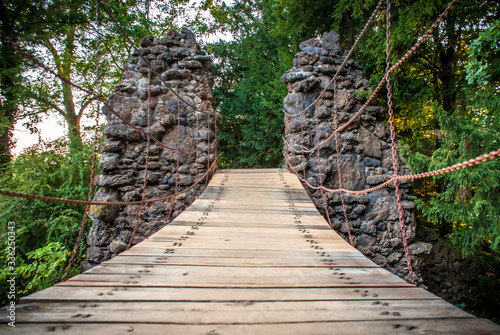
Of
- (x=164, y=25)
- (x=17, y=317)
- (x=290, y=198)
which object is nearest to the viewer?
(x=17, y=317)

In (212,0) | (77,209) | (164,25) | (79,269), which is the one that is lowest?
(79,269)

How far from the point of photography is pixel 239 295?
1.17 m

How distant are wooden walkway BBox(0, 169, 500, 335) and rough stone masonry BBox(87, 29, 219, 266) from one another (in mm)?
1809

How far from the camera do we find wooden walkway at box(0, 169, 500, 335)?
36.5 inches

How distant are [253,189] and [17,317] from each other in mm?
2975

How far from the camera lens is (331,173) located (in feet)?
13.0

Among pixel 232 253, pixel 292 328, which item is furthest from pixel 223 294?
pixel 232 253

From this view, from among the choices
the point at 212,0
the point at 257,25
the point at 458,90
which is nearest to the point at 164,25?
the point at 212,0

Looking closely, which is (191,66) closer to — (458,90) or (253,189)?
(253,189)

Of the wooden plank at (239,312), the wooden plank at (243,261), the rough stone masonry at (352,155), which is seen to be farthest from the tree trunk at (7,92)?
the rough stone masonry at (352,155)

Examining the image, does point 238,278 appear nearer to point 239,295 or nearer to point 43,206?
point 239,295

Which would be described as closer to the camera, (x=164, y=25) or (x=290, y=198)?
(x=290, y=198)

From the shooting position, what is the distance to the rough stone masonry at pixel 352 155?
11.8 feet

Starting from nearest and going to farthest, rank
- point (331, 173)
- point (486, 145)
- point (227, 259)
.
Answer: point (227, 259) → point (486, 145) → point (331, 173)
